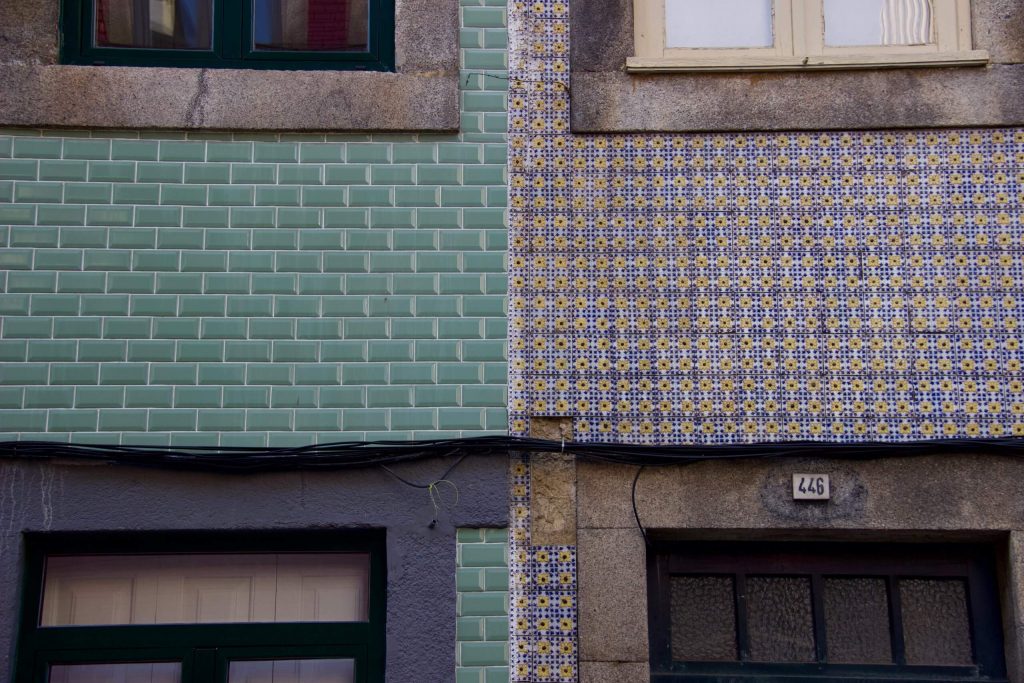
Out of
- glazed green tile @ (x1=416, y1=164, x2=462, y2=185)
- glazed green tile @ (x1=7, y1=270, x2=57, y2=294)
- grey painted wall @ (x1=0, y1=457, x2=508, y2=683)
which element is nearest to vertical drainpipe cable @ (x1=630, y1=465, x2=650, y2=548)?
grey painted wall @ (x1=0, y1=457, x2=508, y2=683)

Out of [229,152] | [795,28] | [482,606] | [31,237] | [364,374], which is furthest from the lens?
[795,28]

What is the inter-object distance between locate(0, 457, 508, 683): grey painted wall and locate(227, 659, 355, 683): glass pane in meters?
0.30

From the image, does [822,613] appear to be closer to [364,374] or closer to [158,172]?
[364,374]

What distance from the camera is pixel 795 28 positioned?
6051 mm

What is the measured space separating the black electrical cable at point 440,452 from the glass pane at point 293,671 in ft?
2.87

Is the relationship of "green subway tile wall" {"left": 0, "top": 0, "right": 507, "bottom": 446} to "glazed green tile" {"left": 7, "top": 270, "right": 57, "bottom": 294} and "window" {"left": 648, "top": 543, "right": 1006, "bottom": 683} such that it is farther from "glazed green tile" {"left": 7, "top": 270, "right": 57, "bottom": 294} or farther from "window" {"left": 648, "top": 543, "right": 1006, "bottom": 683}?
"window" {"left": 648, "top": 543, "right": 1006, "bottom": 683}

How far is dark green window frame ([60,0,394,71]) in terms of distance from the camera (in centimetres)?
609

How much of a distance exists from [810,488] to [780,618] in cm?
64

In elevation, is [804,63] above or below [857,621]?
above

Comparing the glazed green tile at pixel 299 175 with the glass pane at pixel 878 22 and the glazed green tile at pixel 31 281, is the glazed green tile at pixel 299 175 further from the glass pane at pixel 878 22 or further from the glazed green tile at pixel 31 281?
the glass pane at pixel 878 22

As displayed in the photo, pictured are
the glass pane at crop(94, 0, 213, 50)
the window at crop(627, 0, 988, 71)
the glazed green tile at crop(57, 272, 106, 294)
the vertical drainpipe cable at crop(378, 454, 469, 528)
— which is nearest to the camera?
the vertical drainpipe cable at crop(378, 454, 469, 528)

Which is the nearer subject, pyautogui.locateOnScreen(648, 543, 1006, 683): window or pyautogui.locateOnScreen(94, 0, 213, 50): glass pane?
pyautogui.locateOnScreen(648, 543, 1006, 683): window

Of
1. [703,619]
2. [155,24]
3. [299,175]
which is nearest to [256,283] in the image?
[299,175]

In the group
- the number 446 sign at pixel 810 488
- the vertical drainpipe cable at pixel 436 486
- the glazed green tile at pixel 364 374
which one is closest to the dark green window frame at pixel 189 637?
the vertical drainpipe cable at pixel 436 486
